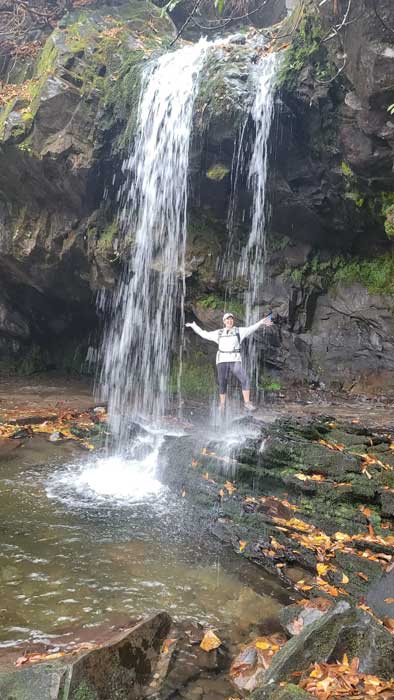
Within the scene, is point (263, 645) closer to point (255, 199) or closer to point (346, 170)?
point (346, 170)

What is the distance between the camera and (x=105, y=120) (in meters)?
11.1

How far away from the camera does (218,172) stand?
1044cm

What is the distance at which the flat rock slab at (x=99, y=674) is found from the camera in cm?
260

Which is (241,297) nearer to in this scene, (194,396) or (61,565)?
(194,396)

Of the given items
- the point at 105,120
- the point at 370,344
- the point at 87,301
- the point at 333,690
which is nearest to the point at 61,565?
the point at 333,690

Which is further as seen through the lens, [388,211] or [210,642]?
[388,211]

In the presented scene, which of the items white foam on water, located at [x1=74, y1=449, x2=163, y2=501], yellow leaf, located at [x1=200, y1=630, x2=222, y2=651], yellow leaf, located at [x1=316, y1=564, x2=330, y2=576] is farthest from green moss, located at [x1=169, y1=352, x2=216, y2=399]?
yellow leaf, located at [x1=200, y1=630, x2=222, y2=651]

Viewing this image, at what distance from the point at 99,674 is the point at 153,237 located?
1021 centimetres

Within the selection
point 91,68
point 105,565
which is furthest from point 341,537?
point 91,68

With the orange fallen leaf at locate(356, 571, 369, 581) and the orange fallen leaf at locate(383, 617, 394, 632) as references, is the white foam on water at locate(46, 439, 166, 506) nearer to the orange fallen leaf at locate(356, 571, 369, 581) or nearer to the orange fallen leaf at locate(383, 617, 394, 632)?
the orange fallen leaf at locate(356, 571, 369, 581)

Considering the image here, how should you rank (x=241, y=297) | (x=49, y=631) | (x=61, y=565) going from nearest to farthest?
(x=49, y=631) < (x=61, y=565) < (x=241, y=297)

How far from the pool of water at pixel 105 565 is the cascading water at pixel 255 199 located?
6.10 meters

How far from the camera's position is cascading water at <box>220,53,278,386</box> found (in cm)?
921

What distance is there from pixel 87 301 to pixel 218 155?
22.2ft
